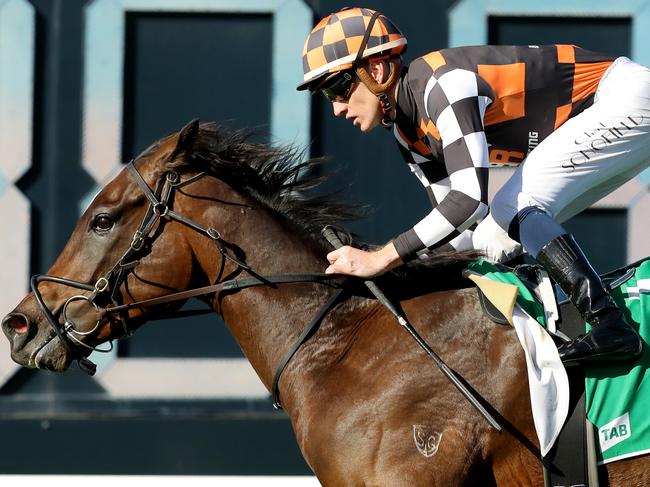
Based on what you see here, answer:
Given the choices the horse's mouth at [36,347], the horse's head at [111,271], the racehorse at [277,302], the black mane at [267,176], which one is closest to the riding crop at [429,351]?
the racehorse at [277,302]

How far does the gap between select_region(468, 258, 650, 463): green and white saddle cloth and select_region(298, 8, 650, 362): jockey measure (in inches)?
2.4

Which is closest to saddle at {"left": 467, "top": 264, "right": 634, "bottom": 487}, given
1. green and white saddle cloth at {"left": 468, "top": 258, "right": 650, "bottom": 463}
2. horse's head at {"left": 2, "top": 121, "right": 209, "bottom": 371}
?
green and white saddle cloth at {"left": 468, "top": 258, "right": 650, "bottom": 463}

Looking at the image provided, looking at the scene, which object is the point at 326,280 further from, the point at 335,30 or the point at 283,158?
the point at 335,30

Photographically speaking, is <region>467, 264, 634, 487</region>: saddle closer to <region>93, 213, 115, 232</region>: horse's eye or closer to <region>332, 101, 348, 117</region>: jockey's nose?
<region>332, 101, 348, 117</region>: jockey's nose

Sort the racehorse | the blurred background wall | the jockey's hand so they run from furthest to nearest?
the blurred background wall
the jockey's hand
the racehorse

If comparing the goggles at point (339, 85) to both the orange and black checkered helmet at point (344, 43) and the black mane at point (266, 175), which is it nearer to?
the orange and black checkered helmet at point (344, 43)

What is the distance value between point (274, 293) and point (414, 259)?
440 millimetres

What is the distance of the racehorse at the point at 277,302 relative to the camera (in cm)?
272

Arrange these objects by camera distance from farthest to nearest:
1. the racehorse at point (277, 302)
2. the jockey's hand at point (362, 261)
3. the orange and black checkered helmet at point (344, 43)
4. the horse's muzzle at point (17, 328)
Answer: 1. the horse's muzzle at point (17, 328)
2. the orange and black checkered helmet at point (344, 43)
3. the jockey's hand at point (362, 261)
4. the racehorse at point (277, 302)

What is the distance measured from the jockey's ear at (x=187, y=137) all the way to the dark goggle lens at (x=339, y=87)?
0.41m

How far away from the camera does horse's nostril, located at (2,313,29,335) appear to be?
3.06 m

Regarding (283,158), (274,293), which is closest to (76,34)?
(283,158)

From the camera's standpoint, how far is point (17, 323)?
3078 millimetres

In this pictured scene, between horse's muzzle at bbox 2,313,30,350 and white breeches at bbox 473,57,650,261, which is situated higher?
white breeches at bbox 473,57,650,261
